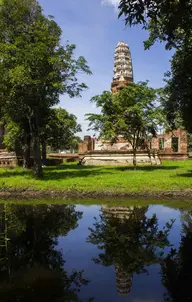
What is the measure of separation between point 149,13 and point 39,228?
5.69 metres

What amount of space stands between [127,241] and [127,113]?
15.7 meters

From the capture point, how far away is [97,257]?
5941mm

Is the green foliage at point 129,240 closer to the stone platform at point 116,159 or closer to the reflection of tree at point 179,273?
the reflection of tree at point 179,273

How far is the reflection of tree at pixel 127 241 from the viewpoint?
5336 millimetres

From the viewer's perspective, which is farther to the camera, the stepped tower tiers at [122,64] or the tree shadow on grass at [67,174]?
the stepped tower tiers at [122,64]

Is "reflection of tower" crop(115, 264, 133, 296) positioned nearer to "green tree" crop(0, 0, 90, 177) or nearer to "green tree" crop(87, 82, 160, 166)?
"green tree" crop(0, 0, 90, 177)

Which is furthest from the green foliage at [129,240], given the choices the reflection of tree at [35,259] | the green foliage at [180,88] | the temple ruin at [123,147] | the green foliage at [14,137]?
the temple ruin at [123,147]

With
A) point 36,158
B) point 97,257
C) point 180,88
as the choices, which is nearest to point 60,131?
point 36,158

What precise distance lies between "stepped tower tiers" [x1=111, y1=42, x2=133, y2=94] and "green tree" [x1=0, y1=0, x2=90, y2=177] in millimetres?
16473

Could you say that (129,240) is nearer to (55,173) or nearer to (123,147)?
(55,173)

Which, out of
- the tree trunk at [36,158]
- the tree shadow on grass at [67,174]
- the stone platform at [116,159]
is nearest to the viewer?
the tree trunk at [36,158]

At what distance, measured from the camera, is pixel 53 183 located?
1409cm

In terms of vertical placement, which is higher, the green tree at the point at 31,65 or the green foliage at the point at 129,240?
the green tree at the point at 31,65

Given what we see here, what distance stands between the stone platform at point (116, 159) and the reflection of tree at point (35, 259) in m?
17.5
